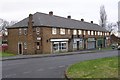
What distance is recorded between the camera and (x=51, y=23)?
174 ft

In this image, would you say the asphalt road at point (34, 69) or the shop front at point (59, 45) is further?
the shop front at point (59, 45)

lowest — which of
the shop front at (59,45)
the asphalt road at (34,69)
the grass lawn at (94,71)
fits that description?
the asphalt road at (34,69)

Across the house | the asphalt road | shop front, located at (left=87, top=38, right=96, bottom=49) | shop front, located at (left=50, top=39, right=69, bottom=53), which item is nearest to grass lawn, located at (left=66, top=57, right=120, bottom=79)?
the asphalt road

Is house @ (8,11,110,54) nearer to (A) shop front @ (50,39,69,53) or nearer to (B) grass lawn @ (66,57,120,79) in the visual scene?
(A) shop front @ (50,39,69,53)

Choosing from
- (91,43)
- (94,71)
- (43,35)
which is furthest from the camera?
(91,43)

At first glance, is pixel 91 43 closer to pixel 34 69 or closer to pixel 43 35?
pixel 43 35

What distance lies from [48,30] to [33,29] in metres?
2.74

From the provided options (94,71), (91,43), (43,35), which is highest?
(43,35)

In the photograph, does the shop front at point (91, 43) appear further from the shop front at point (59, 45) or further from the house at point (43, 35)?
the shop front at point (59, 45)

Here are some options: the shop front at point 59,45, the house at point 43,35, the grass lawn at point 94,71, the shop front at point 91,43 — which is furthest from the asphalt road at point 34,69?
the shop front at point 91,43

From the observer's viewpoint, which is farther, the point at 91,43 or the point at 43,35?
the point at 91,43

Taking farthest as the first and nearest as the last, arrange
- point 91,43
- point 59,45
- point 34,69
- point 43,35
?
point 91,43 → point 59,45 → point 43,35 → point 34,69

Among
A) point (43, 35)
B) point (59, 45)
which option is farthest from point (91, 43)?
point (43, 35)

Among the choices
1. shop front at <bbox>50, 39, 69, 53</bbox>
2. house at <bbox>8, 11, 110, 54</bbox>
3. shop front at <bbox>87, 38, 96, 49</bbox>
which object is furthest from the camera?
shop front at <bbox>87, 38, 96, 49</bbox>
